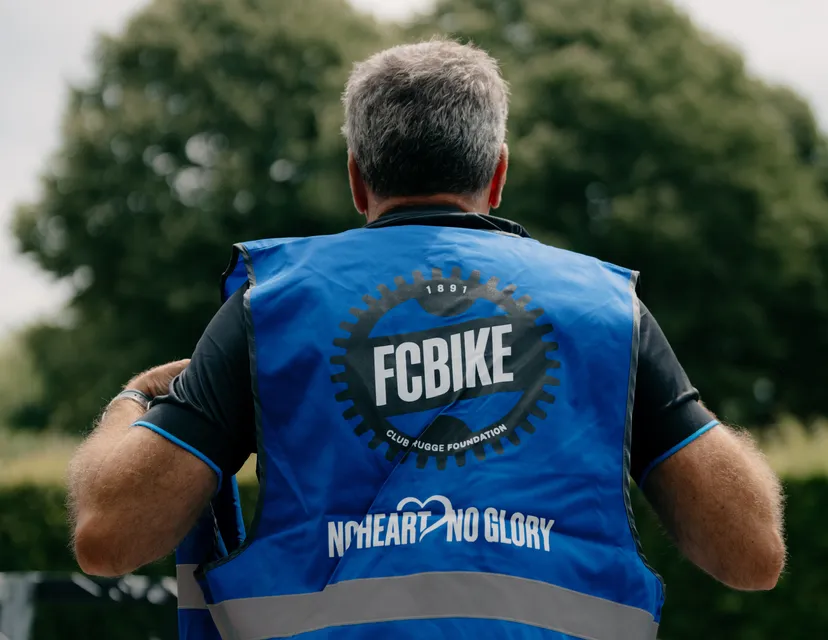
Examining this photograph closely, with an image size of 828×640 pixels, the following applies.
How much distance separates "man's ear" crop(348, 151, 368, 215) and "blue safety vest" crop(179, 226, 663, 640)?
282 millimetres

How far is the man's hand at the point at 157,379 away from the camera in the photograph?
6.85 ft

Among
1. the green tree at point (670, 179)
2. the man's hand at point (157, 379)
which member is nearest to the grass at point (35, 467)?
the man's hand at point (157, 379)

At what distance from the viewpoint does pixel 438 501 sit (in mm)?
1777

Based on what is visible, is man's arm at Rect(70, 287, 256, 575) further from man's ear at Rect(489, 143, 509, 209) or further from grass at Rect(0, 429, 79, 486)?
grass at Rect(0, 429, 79, 486)

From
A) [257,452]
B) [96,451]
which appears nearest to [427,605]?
[257,452]

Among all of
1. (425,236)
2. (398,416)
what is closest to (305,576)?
(398,416)

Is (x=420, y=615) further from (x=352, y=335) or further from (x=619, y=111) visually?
(x=619, y=111)

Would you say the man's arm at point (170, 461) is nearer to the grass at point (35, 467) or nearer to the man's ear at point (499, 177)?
the man's ear at point (499, 177)

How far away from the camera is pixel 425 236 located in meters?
1.98

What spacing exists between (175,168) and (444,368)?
24010mm

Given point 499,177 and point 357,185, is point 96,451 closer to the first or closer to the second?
point 357,185

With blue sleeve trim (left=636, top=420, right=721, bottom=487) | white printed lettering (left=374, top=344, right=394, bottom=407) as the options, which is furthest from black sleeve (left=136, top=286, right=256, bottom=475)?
blue sleeve trim (left=636, top=420, right=721, bottom=487)

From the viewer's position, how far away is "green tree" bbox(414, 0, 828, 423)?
23234 mm

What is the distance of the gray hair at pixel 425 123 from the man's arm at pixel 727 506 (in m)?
0.66
